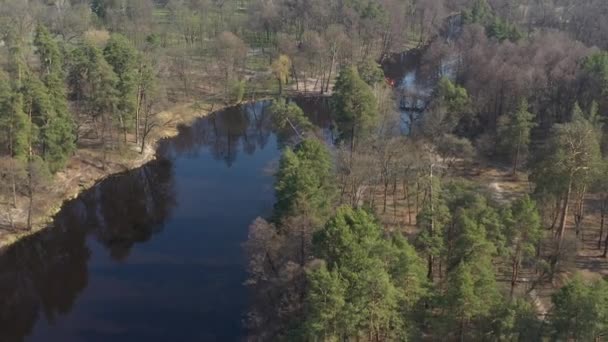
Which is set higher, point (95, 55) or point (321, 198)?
point (95, 55)

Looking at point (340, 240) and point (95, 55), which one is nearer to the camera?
point (340, 240)

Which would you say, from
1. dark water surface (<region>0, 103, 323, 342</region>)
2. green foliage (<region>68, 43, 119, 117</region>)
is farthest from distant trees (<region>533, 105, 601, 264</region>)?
green foliage (<region>68, 43, 119, 117</region>)

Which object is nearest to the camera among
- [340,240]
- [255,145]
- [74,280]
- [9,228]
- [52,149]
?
[340,240]

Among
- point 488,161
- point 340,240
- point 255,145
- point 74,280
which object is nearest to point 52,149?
point 74,280

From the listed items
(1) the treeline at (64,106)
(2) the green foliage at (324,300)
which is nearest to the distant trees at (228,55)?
(1) the treeline at (64,106)

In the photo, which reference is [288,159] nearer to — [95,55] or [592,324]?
[592,324]

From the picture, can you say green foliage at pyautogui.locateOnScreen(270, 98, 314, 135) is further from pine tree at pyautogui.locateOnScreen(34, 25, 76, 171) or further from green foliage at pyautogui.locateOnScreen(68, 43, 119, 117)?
pine tree at pyautogui.locateOnScreen(34, 25, 76, 171)
